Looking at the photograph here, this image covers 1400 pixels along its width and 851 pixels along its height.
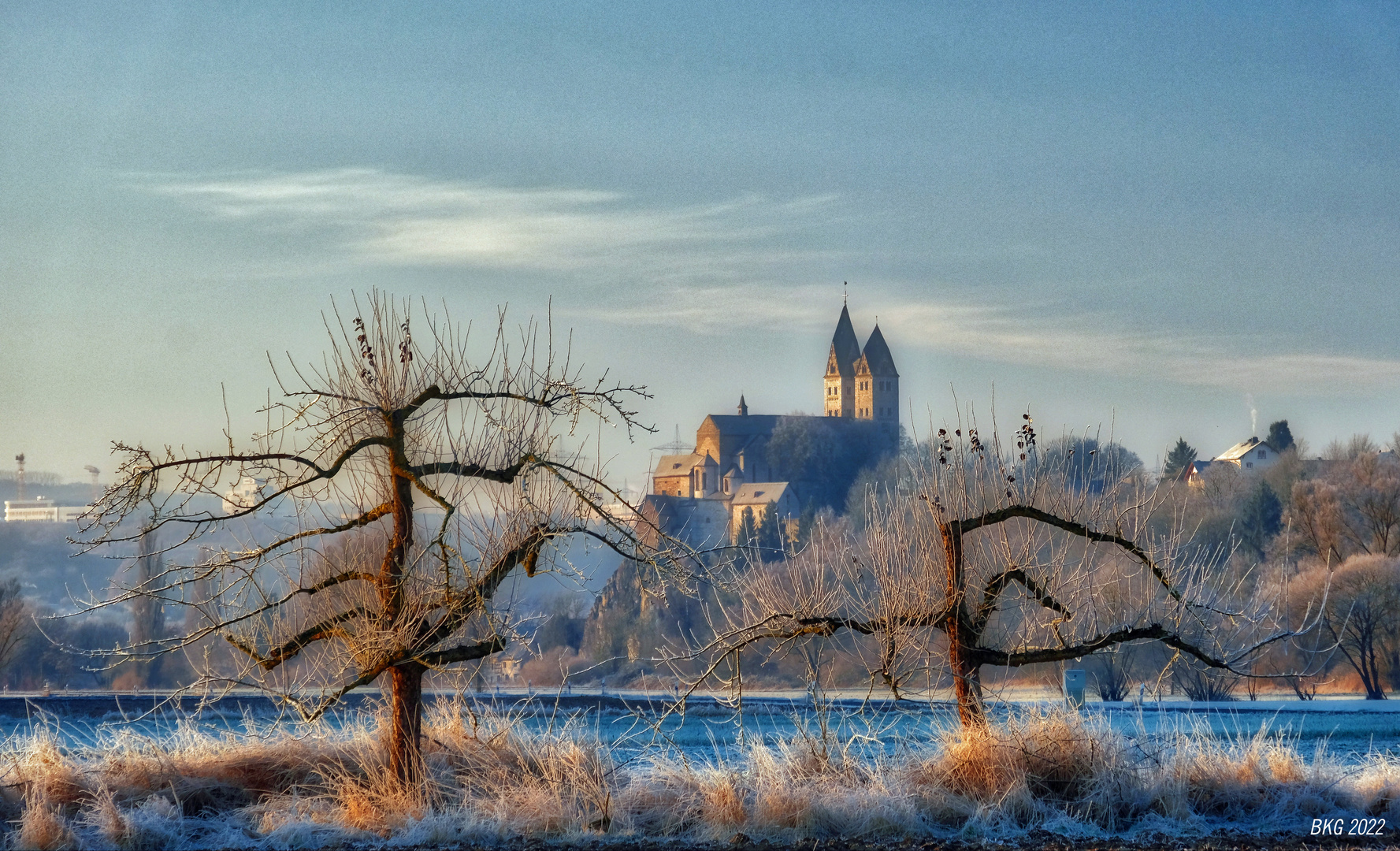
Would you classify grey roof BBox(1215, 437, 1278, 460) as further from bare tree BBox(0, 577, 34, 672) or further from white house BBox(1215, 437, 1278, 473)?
bare tree BBox(0, 577, 34, 672)

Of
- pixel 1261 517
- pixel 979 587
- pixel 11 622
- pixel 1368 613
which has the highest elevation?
pixel 979 587

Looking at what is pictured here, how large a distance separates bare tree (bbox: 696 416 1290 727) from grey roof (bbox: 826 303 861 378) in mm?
129738

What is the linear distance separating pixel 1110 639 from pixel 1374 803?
209cm

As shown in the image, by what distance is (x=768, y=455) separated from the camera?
115688mm

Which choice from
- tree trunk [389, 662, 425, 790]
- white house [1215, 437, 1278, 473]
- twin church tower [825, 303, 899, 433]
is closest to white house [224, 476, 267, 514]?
tree trunk [389, 662, 425, 790]

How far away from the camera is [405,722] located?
939 cm

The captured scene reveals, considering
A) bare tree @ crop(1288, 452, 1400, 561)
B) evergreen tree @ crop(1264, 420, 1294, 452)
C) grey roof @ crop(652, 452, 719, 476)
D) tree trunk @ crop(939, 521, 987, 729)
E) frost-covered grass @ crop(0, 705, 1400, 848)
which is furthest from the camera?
grey roof @ crop(652, 452, 719, 476)

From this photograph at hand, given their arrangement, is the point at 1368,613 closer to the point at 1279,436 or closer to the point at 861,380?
the point at 1279,436

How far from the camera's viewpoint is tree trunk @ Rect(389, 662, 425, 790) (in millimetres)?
9352

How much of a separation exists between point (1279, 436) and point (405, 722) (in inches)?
3196

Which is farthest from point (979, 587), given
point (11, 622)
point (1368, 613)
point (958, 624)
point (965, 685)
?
point (11, 622)

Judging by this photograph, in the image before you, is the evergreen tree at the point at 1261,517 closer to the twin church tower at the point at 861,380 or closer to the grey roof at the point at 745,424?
the grey roof at the point at 745,424

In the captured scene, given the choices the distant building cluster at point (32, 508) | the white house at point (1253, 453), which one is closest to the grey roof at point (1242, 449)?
the white house at point (1253, 453)

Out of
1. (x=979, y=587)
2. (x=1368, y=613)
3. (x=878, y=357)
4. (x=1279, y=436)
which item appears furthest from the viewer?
(x=878, y=357)
